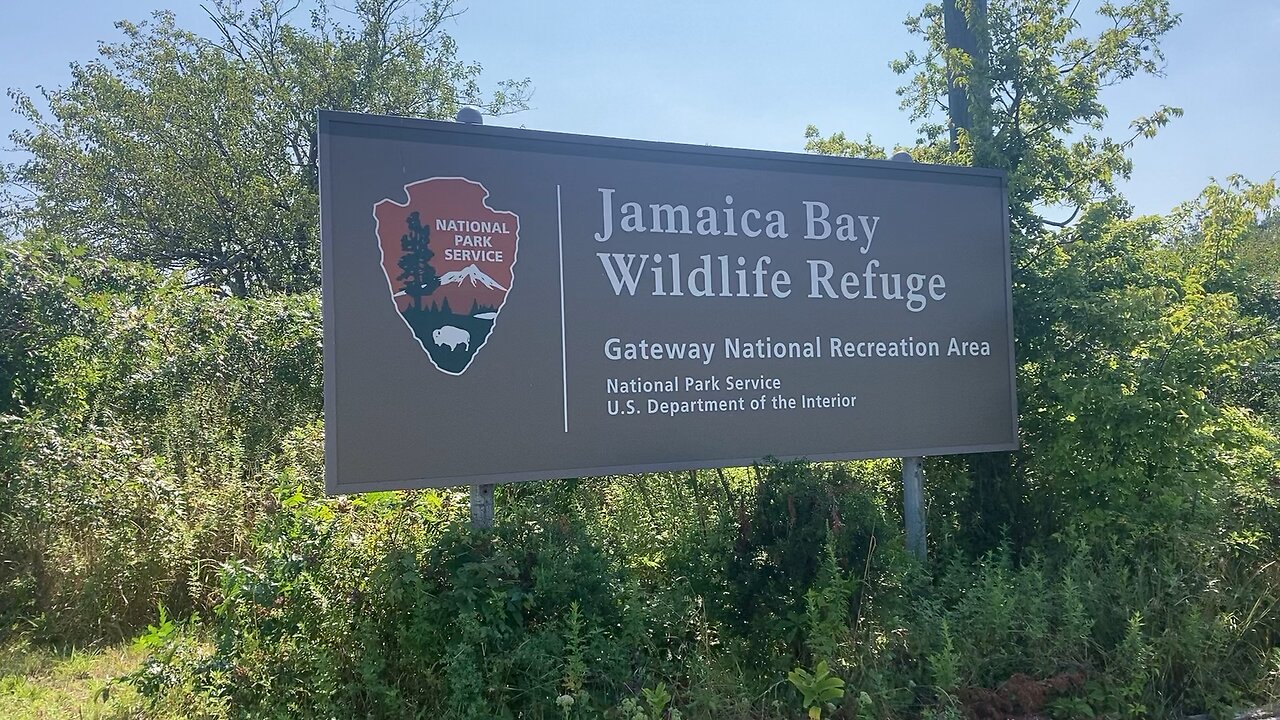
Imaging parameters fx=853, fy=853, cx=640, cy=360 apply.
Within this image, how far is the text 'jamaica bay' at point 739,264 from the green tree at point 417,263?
3.44 feet

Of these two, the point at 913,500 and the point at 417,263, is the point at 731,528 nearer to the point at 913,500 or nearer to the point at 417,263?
the point at 913,500

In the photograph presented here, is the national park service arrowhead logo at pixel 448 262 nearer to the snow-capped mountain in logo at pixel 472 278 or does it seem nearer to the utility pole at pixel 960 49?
the snow-capped mountain in logo at pixel 472 278

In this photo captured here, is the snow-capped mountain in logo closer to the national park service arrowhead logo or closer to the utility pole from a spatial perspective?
the national park service arrowhead logo

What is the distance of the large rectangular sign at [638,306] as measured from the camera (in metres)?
4.78

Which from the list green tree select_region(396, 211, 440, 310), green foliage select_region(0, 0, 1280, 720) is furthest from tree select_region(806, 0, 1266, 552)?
green tree select_region(396, 211, 440, 310)

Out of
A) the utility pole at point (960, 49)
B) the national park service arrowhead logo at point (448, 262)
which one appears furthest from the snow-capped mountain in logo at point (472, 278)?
the utility pole at point (960, 49)

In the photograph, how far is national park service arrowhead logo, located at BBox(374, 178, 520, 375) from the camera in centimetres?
481

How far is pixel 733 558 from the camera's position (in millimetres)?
4691

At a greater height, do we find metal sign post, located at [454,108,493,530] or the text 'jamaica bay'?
the text 'jamaica bay'

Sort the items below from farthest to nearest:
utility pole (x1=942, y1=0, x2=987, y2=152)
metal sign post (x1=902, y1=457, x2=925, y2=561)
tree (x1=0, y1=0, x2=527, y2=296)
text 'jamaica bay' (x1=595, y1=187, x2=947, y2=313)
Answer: tree (x1=0, y1=0, x2=527, y2=296)
utility pole (x1=942, y1=0, x2=987, y2=152)
metal sign post (x1=902, y1=457, x2=925, y2=561)
text 'jamaica bay' (x1=595, y1=187, x2=947, y2=313)

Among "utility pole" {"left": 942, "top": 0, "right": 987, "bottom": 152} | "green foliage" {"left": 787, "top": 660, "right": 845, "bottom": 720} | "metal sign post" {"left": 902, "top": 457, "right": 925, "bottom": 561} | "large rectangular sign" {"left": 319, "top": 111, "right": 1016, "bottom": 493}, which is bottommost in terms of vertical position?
"green foliage" {"left": 787, "top": 660, "right": 845, "bottom": 720}

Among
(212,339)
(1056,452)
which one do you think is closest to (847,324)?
(1056,452)

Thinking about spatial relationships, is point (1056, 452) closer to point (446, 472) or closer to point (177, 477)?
point (446, 472)

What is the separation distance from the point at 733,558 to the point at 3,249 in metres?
6.22
